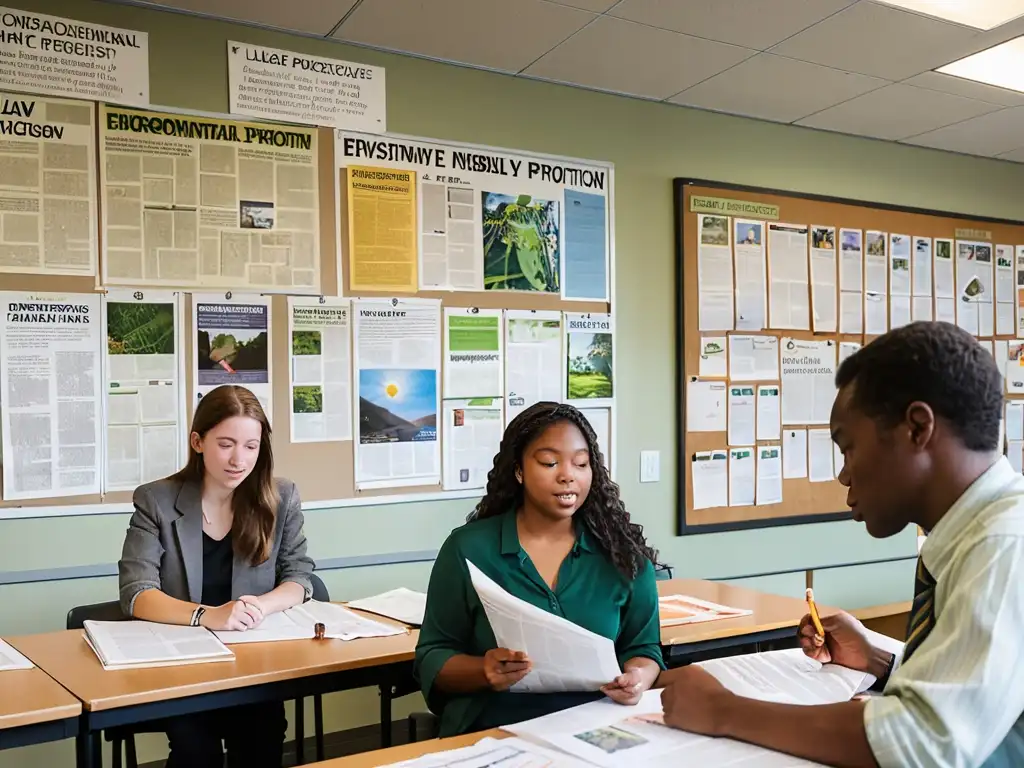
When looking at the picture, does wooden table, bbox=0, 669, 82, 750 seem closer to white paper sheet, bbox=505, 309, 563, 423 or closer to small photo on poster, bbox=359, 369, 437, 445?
small photo on poster, bbox=359, 369, 437, 445

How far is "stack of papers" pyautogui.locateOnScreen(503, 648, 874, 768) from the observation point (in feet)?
4.33

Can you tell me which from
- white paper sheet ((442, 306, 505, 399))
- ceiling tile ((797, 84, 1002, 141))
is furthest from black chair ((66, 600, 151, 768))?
ceiling tile ((797, 84, 1002, 141))

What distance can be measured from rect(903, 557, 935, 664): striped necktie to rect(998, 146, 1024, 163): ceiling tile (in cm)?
463

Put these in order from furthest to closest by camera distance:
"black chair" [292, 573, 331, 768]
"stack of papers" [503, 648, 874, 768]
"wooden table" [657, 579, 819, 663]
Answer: "black chair" [292, 573, 331, 768] < "wooden table" [657, 579, 819, 663] < "stack of papers" [503, 648, 874, 768]

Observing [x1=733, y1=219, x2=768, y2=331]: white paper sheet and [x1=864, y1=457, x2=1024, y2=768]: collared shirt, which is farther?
[x1=733, y1=219, x2=768, y2=331]: white paper sheet

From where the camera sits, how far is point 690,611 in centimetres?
270

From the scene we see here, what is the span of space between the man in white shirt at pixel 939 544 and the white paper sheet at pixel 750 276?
3.21 m

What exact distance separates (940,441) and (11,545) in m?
2.70

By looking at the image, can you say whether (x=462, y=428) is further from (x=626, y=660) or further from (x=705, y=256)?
(x=626, y=660)

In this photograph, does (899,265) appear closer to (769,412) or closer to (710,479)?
(769,412)

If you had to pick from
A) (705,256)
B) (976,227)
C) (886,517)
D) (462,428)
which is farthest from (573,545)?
(976,227)

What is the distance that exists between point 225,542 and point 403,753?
1352mm

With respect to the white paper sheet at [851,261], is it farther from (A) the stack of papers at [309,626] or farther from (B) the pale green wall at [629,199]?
(A) the stack of papers at [309,626]

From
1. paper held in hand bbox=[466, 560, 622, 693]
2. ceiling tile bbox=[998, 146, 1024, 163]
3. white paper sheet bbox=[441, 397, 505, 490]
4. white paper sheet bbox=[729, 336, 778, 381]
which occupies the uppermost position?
ceiling tile bbox=[998, 146, 1024, 163]
